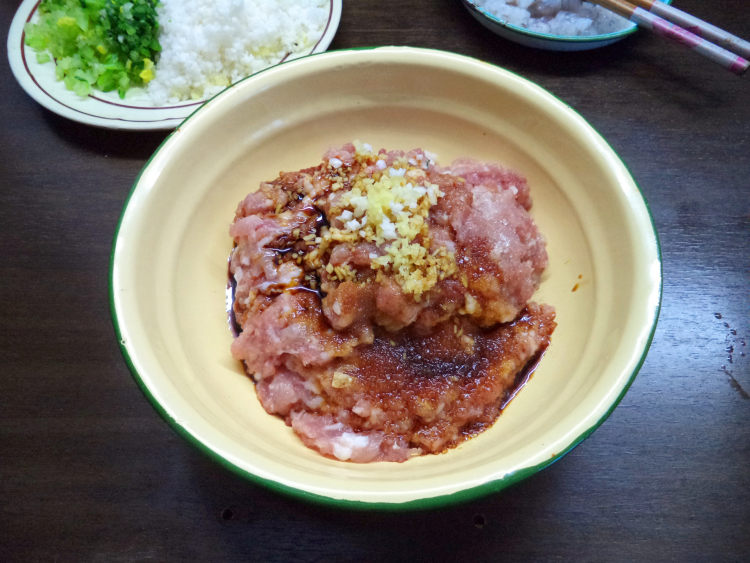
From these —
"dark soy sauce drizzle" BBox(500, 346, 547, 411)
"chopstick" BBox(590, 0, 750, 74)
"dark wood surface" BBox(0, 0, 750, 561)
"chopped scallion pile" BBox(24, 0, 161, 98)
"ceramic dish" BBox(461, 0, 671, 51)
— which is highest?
"chopstick" BBox(590, 0, 750, 74)

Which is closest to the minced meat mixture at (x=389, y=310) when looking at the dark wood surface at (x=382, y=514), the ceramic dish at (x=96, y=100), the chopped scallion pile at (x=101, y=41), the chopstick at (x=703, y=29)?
the dark wood surface at (x=382, y=514)

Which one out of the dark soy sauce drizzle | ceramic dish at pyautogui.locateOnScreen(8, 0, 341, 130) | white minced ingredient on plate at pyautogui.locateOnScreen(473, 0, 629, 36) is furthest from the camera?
white minced ingredient on plate at pyautogui.locateOnScreen(473, 0, 629, 36)

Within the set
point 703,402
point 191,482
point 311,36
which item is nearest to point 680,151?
point 703,402

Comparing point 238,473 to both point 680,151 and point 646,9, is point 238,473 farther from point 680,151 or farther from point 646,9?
point 646,9

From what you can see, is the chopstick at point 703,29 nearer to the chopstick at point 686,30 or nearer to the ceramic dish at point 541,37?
the chopstick at point 686,30

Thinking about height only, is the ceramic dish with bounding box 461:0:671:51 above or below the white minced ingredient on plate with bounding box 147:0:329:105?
above

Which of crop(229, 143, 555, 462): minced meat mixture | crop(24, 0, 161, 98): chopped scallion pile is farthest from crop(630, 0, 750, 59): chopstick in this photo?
crop(24, 0, 161, 98): chopped scallion pile

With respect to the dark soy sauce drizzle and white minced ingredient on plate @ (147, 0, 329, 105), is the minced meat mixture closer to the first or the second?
the dark soy sauce drizzle
